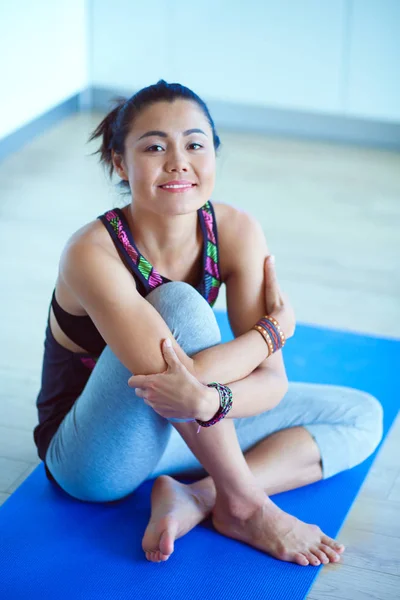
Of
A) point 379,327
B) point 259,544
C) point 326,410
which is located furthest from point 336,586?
point 379,327

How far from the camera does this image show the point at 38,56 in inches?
181

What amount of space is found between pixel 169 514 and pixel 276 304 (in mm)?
481

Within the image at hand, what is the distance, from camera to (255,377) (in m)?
1.86

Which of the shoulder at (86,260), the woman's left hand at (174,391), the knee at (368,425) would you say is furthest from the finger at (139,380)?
the knee at (368,425)

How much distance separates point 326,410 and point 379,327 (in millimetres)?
893

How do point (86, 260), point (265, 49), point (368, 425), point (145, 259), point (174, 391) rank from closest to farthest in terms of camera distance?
point (174, 391) → point (86, 260) → point (145, 259) → point (368, 425) → point (265, 49)

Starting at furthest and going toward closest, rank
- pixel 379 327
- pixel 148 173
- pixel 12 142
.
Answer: pixel 12 142 < pixel 379 327 < pixel 148 173

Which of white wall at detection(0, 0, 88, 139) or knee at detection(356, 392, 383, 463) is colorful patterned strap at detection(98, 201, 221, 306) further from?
white wall at detection(0, 0, 88, 139)

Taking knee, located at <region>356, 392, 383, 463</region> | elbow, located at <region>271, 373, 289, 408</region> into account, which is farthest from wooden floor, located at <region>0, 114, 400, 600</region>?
elbow, located at <region>271, 373, 289, 408</region>

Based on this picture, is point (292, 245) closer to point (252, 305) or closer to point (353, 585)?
point (252, 305)

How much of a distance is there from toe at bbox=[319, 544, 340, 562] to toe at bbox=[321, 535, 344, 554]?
11 millimetres

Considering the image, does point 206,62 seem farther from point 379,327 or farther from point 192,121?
point 192,121

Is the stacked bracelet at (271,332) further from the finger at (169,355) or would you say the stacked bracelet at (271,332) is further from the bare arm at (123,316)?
the finger at (169,355)

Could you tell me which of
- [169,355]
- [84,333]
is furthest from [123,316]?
[84,333]
